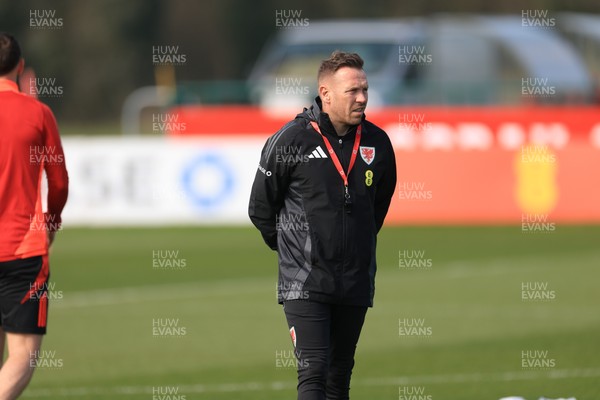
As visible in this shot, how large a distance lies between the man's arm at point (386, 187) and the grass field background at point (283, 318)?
2435 mm

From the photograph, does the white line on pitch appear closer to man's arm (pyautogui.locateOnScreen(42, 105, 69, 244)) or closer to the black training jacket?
man's arm (pyautogui.locateOnScreen(42, 105, 69, 244))

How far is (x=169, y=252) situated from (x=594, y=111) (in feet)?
30.6

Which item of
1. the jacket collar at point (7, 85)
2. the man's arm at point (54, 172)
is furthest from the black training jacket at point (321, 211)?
the jacket collar at point (7, 85)

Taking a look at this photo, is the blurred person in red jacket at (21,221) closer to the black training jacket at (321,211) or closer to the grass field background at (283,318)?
the black training jacket at (321,211)

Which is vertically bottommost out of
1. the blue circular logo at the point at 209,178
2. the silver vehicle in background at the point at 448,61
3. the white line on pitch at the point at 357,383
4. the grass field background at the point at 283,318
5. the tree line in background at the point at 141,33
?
the white line on pitch at the point at 357,383

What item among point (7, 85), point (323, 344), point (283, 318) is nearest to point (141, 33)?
point (283, 318)

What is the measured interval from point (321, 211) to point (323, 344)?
28.3 inches

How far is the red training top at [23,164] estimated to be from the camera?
7793 mm

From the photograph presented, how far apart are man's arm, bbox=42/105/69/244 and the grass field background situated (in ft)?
7.95

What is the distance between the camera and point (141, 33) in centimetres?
6209

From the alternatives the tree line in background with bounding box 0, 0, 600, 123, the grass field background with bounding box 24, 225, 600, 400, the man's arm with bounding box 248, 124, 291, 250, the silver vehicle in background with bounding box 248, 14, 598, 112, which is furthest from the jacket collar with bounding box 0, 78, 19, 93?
the tree line in background with bounding box 0, 0, 600, 123

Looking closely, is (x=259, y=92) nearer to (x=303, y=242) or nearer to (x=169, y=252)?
(x=169, y=252)

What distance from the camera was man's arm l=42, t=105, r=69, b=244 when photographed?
25.7ft

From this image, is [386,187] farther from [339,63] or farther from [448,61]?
[448,61]
